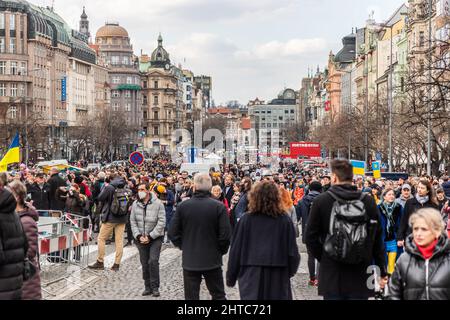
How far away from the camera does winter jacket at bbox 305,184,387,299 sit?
28.0 feet

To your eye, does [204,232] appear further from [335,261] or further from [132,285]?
[132,285]

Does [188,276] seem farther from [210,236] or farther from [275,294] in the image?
[275,294]

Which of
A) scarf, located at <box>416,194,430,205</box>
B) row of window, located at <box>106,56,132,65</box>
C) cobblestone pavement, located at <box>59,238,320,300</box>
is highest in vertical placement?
row of window, located at <box>106,56,132,65</box>

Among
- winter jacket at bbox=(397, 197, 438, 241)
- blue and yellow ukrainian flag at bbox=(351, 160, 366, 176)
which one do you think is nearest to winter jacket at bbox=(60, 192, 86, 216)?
winter jacket at bbox=(397, 197, 438, 241)

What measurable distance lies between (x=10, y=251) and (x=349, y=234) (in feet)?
9.37

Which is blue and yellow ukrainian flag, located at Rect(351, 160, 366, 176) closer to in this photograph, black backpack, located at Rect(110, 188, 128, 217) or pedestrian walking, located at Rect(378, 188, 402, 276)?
black backpack, located at Rect(110, 188, 128, 217)

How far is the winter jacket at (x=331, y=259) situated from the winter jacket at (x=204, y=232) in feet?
7.62

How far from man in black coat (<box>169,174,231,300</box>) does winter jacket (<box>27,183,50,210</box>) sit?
41.4 feet

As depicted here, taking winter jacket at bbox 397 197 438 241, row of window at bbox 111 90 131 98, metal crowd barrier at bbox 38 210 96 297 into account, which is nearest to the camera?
winter jacket at bbox 397 197 438 241

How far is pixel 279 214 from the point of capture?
30.2 ft

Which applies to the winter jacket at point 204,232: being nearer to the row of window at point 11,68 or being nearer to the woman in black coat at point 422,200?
the woman in black coat at point 422,200

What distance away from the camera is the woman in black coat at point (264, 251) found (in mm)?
9070

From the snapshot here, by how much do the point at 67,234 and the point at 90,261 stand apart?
2966 mm

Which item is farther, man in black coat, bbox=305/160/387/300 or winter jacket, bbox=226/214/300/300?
winter jacket, bbox=226/214/300/300
